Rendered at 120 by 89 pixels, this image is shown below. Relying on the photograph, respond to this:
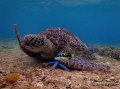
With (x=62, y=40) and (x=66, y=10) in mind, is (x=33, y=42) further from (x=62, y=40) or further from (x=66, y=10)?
(x=66, y=10)

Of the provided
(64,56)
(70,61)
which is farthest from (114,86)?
(70,61)

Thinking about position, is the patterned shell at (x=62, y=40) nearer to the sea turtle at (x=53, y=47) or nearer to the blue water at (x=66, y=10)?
the sea turtle at (x=53, y=47)

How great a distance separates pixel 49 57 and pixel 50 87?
2594 millimetres

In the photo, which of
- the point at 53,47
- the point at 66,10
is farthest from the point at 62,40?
the point at 66,10

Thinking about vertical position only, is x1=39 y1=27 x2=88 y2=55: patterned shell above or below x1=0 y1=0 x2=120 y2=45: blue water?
below

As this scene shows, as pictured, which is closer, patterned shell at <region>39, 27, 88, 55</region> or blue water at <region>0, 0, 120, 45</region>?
patterned shell at <region>39, 27, 88, 55</region>

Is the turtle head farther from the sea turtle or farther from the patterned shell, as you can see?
the patterned shell

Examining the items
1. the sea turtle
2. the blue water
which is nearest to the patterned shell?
the sea turtle

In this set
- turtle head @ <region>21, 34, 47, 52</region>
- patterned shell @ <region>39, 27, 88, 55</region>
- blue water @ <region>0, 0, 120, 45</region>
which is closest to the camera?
turtle head @ <region>21, 34, 47, 52</region>

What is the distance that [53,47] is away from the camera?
190 inches

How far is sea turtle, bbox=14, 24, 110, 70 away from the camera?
3998mm

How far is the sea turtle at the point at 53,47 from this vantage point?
3998 mm

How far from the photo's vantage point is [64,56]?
10.1ft

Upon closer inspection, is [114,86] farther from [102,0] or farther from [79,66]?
[102,0]
